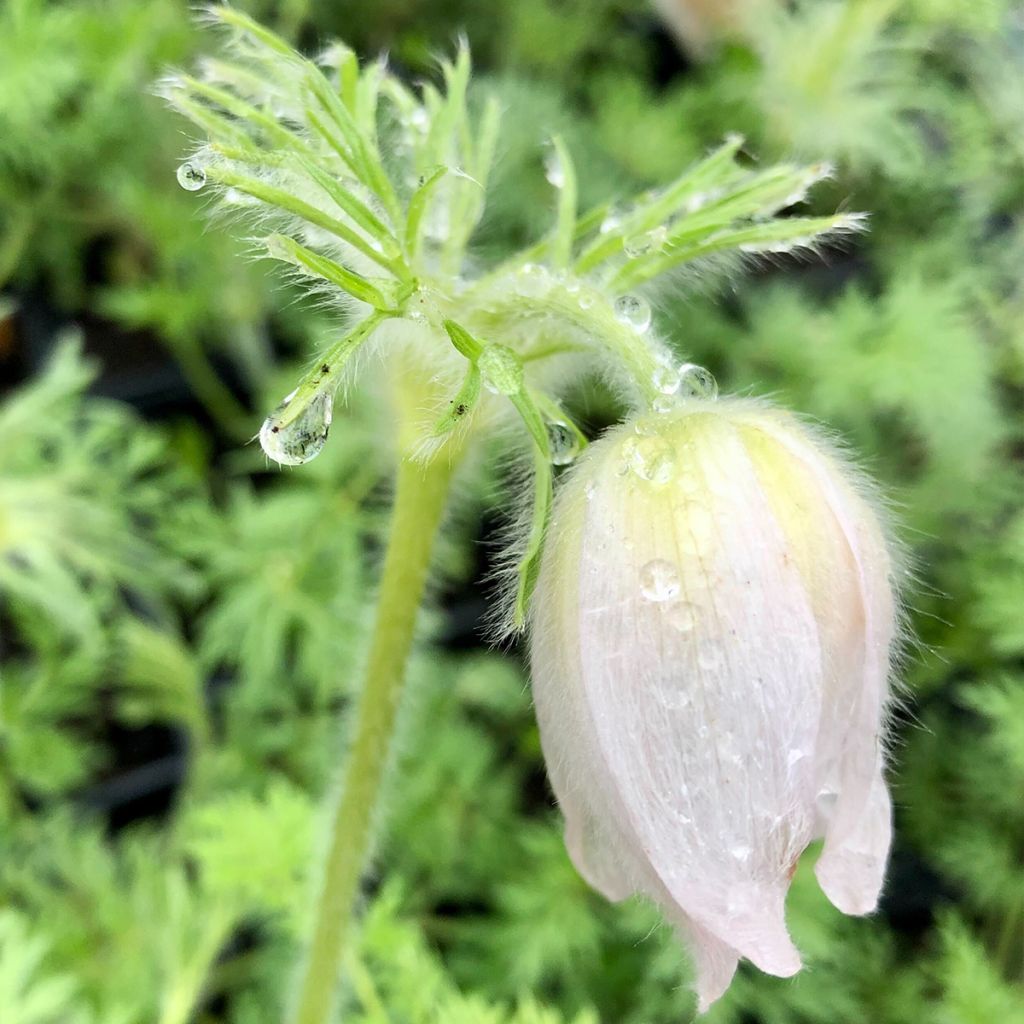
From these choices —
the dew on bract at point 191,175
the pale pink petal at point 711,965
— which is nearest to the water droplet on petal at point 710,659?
the pale pink petal at point 711,965

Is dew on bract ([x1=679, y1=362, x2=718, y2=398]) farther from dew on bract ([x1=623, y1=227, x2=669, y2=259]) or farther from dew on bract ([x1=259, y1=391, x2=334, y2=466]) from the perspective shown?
dew on bract ([x1=259, y1=391, x2=334, y2=466])

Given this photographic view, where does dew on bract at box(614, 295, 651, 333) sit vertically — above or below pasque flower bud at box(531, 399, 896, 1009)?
above

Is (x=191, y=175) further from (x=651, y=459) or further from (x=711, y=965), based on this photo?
(x=711, y=965)

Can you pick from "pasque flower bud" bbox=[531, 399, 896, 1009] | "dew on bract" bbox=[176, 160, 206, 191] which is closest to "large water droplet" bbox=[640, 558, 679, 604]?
"pasque flower bud" bbox=[531, 399, 896, 1009]

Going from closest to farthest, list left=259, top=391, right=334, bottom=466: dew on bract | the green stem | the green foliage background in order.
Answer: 1. left=259, top=391, right=334, bottom=466: dew on bract
2. the green stem
3. the green foliage background

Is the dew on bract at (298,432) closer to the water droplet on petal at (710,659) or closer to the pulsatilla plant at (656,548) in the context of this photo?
the pulsatilla plant at (656,548)

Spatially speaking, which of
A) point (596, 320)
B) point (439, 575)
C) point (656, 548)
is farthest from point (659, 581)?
point (439, 575)

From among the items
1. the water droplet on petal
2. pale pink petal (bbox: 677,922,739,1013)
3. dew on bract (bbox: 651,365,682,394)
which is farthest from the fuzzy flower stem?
pale pink petal (bbox: 677,922,739,1013)

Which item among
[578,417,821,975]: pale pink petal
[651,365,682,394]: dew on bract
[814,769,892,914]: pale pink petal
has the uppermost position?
[651,365,682,394]: dew on bract

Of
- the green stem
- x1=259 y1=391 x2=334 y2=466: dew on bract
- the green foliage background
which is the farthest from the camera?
the green foliage background

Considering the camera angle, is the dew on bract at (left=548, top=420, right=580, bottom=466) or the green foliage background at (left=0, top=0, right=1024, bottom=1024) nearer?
the dew on bract at (left=548, top=420, right=580, bottom=466)
